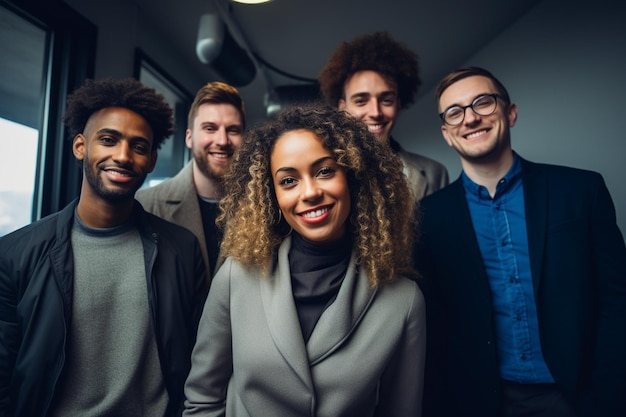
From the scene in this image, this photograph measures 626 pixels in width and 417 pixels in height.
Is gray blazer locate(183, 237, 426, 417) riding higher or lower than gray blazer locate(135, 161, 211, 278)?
lower

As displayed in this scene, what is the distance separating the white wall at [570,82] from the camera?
8.01 ft

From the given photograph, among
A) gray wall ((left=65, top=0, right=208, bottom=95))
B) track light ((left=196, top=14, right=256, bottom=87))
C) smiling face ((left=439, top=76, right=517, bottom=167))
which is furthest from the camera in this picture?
track light ((left=196, top=14, right=256, bottom=87))

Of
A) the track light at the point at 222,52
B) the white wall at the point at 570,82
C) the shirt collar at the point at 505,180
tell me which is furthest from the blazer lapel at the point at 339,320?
the track light at the point at 222,52

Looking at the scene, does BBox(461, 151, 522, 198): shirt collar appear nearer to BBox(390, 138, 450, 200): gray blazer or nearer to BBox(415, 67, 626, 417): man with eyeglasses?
BBox(415, 67, 626, 417): man with eyeglasses

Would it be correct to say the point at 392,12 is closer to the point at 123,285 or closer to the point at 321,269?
the point at 321,269

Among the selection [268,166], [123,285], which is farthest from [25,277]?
[268,166]

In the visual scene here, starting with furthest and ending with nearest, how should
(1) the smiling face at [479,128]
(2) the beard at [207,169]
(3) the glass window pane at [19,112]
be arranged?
(2) the beard at [207,169], (3) the glass window pane at [19,112], (1) the smiling face at [479,128]

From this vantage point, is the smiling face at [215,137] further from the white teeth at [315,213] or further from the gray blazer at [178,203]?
the white teeth at [315,213]

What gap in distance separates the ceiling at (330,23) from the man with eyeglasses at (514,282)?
1.74m

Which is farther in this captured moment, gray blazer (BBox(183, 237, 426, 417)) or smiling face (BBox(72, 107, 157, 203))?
smiling face (BBox(72, 107, 157, 203))

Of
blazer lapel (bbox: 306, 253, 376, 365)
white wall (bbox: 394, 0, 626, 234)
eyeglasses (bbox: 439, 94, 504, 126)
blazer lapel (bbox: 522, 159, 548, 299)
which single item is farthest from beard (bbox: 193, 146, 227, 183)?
white wall (bbox: 394, 0, 626, 234)

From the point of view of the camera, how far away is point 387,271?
143 centimetres

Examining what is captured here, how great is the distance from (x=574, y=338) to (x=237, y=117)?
80.7 inches

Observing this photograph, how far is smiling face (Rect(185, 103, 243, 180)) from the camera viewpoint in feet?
7.46
